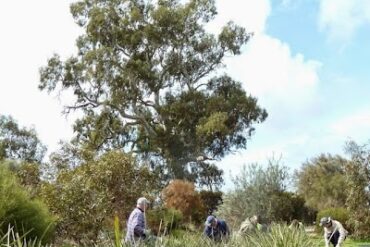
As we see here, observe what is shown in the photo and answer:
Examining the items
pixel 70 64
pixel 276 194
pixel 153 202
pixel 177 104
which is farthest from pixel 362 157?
pixel 70 64

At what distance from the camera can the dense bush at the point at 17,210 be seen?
11250 mm

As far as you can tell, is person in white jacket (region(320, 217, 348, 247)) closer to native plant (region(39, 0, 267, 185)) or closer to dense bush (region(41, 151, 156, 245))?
dense bush (region(41, 151, 156, 245))

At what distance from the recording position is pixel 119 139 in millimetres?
42562

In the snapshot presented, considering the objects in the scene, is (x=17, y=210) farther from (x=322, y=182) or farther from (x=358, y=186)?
(x=322, y=182)

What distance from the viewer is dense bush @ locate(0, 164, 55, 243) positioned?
11250 millimetres

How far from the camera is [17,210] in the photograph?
1191 centimetres

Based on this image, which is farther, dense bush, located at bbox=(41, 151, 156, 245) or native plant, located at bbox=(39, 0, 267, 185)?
native plant, located at bbox=(39, 0, 267, 185)

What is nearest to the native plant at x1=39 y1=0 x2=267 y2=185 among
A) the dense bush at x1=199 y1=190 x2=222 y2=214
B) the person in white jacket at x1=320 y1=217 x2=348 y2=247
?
the dense bush at x1=199 y1=190 x2=222 y2=214

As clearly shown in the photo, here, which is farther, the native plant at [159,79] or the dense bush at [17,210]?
the native plant at [159,79]

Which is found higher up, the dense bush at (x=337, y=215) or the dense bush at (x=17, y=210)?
the dense bush at (x=337, y=215)

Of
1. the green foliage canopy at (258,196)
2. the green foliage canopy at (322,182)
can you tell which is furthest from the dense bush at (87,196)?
the green foliage canopy at (322,182)

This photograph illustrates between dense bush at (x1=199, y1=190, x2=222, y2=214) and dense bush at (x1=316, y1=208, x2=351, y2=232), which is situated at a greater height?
dense bush at (x1=199, y1=190, x2=222, y2=214)

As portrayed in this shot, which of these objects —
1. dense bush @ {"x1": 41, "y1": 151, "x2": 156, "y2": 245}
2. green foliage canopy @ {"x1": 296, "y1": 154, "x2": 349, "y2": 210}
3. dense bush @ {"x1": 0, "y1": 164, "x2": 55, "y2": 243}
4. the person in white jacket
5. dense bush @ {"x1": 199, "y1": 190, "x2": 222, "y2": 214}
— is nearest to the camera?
dense bush @ {"x1": 0, "y1": 164, "x2": 55, "y2": 243}

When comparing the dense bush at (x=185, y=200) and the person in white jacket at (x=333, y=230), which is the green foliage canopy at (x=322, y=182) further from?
the person in white jacket at (x=333, y=230)
